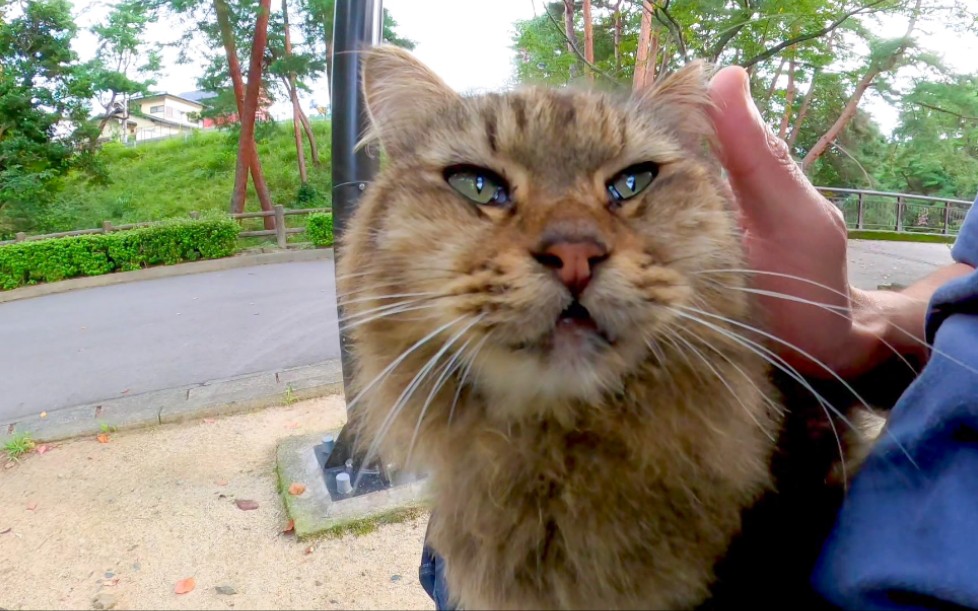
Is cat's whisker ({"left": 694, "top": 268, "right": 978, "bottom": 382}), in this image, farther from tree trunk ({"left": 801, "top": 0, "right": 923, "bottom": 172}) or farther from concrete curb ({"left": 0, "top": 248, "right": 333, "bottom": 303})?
concrete curb ({"left": 0, "top": 248, "right": 333, "bottom": 303})

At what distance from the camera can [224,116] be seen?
221 centimetres

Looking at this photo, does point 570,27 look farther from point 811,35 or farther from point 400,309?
point 400,309

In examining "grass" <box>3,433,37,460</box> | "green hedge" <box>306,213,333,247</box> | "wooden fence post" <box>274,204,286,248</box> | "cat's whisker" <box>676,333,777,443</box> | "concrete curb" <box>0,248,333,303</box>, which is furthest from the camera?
"green hedge" <box>306,213,333,247</box>

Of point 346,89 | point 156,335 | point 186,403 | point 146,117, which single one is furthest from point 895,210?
point 156,335

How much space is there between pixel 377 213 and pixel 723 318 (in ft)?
1.05

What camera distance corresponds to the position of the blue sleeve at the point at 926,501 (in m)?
0.36

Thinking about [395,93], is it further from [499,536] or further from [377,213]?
[499,536]

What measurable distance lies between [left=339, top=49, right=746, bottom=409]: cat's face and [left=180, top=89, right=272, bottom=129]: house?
5.73ft

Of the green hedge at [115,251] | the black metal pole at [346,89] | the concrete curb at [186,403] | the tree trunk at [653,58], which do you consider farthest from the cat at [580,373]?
the green hedge at [115,251]

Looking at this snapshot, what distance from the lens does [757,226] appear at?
590 mm

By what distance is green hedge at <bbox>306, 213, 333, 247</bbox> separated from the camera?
294 centimetres

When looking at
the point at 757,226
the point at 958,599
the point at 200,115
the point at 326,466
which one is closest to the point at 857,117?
the point at 757,226

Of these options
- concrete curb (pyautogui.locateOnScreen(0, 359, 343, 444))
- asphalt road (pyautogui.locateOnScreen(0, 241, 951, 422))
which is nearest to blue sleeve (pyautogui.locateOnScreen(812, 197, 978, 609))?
asphalt road (pyautogui.locateOnScreen(0, 241, 951, 422))

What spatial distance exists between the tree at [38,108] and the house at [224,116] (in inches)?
14.6
